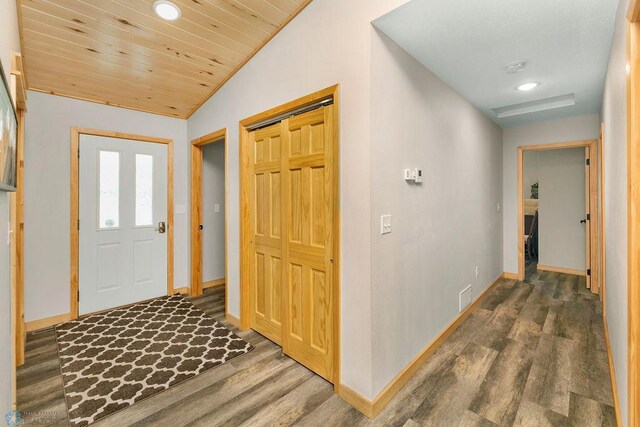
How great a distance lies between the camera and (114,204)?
135 inches

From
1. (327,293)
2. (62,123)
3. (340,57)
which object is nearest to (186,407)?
(327,293)

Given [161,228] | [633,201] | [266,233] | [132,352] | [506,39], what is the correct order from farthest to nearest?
[161,228] → [266,233] → [132,352] → [506,39] → [633,201]

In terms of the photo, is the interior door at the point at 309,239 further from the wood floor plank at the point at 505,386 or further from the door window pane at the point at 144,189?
the door window pane at the point at 144,189

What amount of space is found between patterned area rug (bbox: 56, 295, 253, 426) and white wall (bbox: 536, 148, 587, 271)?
5.24 meters

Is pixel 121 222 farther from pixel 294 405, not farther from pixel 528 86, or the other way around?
pixel 528 86

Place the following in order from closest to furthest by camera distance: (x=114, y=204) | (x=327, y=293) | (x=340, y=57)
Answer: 1. (x=340, y=57)
2. (x=327, y=293)
3. (x=114, y=204)

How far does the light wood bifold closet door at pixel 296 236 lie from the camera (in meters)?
2.11

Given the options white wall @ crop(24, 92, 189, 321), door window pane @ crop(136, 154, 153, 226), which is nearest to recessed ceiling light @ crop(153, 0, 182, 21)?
white wall @ crop(24, 92, 189, 321)

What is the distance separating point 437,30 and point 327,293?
1906mm

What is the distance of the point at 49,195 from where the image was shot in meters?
3.01

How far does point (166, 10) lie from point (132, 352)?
8.99ft

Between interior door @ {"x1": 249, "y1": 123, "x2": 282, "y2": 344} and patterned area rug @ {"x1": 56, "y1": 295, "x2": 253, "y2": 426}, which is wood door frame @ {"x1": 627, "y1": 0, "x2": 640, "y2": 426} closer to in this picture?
interior door @ {"x1": 249, "y1": 123, "x2": 282, "y2": 344}

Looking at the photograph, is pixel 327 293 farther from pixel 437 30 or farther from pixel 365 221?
pixel 437 30

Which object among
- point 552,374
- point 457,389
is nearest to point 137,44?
point 457,389
